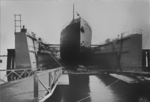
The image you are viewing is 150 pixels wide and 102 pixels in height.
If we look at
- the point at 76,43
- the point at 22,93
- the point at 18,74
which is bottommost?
the point at 18,74

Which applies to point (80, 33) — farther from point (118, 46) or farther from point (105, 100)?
point (105, 100)

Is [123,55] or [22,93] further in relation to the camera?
[123,55]

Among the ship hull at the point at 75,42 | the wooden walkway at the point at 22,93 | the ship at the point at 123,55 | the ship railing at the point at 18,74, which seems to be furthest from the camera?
the ship hull at the point at 75,42

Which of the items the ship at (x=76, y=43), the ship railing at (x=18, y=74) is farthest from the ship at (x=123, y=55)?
the ship railing at (x=18, y=74)

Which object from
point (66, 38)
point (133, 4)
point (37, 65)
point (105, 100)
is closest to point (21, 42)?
point (37, 65)

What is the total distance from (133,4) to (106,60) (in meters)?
20.9

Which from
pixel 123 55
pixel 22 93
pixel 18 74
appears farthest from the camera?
pixel 123 55

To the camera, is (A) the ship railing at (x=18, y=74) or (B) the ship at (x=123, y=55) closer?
(A) the ship railing at (x=18, y=74)

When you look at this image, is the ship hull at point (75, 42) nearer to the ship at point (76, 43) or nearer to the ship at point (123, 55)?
the ship at point (76, 43)

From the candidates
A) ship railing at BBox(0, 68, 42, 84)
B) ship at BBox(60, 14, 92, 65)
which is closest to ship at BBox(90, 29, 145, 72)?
ship at BBox(60, 14, 92, 65)

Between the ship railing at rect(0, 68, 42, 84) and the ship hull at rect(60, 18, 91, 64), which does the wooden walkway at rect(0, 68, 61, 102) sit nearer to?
the ship railing at rect(0, 68, 42, 84)

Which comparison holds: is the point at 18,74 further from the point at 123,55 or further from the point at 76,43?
the point at 123,55

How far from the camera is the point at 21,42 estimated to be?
19.6 metres

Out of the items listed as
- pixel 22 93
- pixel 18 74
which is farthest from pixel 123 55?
pixel 22 93
